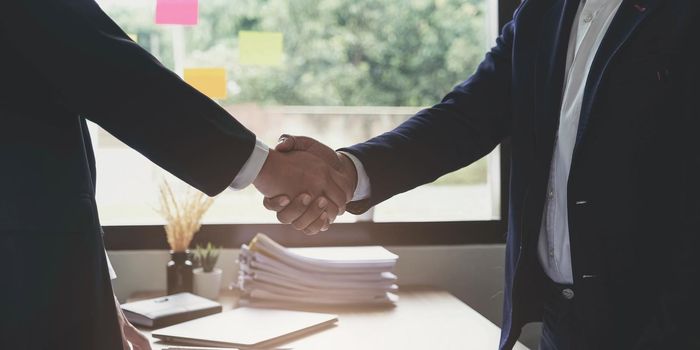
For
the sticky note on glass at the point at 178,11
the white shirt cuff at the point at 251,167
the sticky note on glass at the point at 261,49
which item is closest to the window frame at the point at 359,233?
the sticky note on glass at the point at 261,49

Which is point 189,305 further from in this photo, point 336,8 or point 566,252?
point 336,8

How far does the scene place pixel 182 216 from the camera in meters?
1.97

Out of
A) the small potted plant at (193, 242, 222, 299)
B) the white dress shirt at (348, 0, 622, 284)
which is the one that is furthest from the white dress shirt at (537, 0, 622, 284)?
the small potted plant at (193, 242, 222, 299)

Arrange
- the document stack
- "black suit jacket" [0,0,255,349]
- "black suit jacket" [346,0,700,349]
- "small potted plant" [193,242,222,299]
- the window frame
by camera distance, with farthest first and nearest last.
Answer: the window frame
"small potted plant" [193,242,222,299]
the document stack
"black suit jacket" [346,0,700,349]
"black suit jacket" [0,0,255,349]

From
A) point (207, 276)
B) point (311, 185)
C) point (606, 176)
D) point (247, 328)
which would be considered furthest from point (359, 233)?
point (606, 176)

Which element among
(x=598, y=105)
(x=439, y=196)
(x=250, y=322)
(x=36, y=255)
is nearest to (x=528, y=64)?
(x=598, y=105)

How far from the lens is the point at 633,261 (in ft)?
3.89

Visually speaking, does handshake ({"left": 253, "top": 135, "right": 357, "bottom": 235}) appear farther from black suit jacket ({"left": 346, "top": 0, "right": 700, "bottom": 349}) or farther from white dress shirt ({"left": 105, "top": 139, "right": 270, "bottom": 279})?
black suit jacket ({"left": 346, "top": 0, "right": 700, "bottom": 349})

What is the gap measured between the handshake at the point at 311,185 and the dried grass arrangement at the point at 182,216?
0.41 m

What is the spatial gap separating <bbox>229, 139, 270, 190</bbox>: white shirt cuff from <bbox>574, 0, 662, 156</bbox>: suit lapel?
601 mm

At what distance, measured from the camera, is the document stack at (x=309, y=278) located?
1.83m

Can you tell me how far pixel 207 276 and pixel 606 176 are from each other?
44.7 inches

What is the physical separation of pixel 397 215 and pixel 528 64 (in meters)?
1.01

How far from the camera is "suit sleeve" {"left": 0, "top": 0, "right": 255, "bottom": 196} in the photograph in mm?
1041
